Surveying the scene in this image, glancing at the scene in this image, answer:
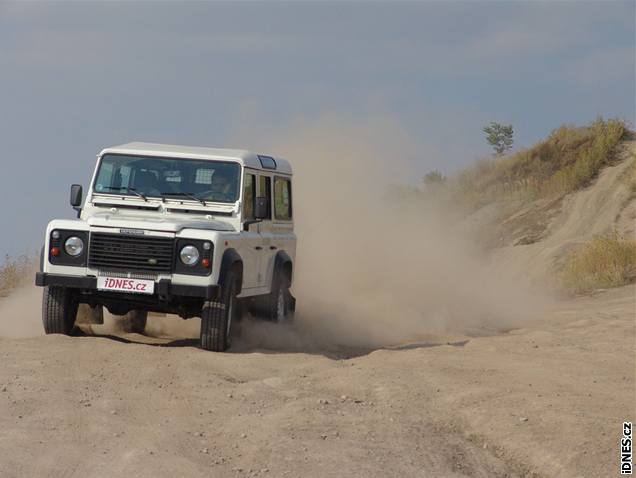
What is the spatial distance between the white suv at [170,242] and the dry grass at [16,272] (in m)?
5.89

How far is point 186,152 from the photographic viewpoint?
39.4 ft

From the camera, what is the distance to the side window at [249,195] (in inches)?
467

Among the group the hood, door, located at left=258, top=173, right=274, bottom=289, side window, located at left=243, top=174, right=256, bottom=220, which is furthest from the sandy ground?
Result: side window, located at left=243, top=174, right=256, bottom=220

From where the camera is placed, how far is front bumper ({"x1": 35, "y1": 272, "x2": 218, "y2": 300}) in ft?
34.3

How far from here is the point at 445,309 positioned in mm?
17469

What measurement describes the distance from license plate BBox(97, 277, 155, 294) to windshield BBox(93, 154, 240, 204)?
4.72ft

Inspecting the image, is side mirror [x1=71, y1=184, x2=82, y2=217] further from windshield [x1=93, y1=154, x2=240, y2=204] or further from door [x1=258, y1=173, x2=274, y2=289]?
door [x1=258, y1=173, x2=274, y2=289]

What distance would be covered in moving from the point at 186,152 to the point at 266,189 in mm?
1289

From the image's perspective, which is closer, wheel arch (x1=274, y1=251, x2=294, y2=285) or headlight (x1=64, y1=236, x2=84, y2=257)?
headlight (x1=64, y1=236, x2=84, y2=257)

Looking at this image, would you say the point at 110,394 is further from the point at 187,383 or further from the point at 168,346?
the point at 168,346

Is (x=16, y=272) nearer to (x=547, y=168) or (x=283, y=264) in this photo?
(x=283, y=264)

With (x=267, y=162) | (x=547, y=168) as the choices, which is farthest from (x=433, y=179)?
(x=267, y=162)

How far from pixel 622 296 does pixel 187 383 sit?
38.7ft

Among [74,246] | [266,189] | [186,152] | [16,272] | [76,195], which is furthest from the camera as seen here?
[16,272]
